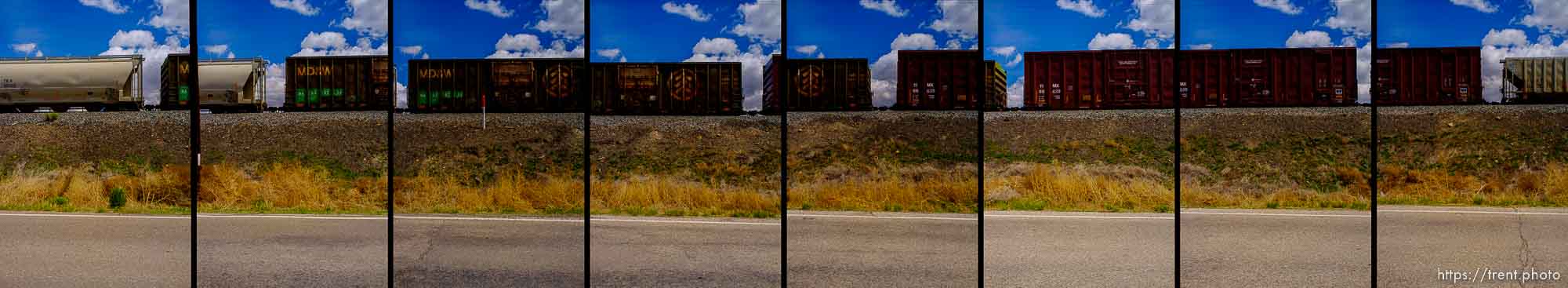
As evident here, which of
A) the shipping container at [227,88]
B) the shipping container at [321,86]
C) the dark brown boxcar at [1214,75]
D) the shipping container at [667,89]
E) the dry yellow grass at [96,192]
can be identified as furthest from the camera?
the dark brown boxcar at [1214,75]

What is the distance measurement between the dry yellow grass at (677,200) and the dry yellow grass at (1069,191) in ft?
9.30

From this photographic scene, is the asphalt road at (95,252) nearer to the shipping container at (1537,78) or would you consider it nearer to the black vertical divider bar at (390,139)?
the black vertical divider bar at (390,139)

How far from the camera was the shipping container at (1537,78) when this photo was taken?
2331 centimetres

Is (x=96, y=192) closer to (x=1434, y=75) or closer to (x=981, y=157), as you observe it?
(x=981, y=157)

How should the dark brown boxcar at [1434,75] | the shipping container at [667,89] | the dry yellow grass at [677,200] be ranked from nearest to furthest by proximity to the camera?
the dry yellow grass at [677,200] → the shipping container at [667,89] → the dark brown boxcar at [1434,75]

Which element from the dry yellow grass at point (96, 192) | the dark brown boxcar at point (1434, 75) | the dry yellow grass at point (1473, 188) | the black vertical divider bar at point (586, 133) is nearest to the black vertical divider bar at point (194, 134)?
the black vertical divider bar at point (586, 133)

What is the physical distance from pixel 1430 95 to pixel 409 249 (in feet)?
92.6

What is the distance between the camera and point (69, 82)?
23484mm

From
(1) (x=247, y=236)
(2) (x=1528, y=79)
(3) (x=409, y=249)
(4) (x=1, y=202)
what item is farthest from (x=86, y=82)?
(2) (x=1528, y=79)

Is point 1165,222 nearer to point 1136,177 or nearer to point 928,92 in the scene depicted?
point 1136,177

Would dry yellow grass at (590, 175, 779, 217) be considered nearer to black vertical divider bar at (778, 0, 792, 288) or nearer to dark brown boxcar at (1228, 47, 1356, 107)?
black vertical divider bar at (778, 0, 792, 288)

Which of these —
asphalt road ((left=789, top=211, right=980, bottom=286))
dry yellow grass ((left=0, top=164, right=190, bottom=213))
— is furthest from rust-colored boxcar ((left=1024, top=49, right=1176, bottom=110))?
dry yellow grass ((left=0, top=164, right=190, bottom=213))

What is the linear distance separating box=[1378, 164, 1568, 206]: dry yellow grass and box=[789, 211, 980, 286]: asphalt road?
8.29 m

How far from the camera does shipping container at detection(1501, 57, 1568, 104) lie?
23.3 m
